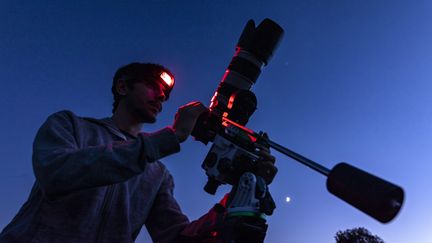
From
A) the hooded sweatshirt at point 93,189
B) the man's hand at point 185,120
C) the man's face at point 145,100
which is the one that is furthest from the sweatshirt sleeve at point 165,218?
the man's hand at point 185,120

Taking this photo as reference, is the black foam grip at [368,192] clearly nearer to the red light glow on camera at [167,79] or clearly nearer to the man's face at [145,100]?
the man's face at [145,100]

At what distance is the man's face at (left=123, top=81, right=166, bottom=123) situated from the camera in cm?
339

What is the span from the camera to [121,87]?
375cm

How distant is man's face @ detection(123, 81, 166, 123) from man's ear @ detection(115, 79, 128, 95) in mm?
141

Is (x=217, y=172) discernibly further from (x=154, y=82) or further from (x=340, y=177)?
(x=154, y=82)

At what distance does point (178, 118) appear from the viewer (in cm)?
239

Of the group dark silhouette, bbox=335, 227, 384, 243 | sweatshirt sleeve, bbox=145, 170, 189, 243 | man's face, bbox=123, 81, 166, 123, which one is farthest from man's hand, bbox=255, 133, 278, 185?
dark silhouette, bbox=335, 227, 384, 243

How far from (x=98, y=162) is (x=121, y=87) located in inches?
72.5

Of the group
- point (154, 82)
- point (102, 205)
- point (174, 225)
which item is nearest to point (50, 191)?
point (102, 205)

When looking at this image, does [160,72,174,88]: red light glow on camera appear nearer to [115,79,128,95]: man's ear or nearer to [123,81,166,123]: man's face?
[123,81,166,123]: man's face

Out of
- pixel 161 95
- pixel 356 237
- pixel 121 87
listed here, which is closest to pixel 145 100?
pixel 161 95

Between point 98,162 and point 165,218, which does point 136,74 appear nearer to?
point 165,218

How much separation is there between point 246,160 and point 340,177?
74 centimetres

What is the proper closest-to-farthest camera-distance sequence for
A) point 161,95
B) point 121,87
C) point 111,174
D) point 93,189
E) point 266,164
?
point 111,174, point 266,164, point 93,189, point 161,95, point 121,87
